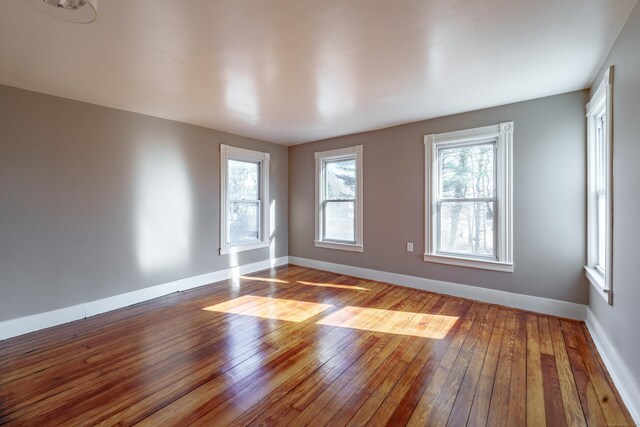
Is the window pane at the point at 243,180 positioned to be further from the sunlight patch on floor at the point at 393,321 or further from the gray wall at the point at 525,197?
the sunlight patch on floor at the point at 393,321

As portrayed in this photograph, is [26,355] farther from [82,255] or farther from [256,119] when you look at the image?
[256,119]

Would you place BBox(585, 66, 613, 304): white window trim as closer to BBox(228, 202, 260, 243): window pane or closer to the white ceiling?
the white ceiling

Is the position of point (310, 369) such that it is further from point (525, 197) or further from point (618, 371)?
point (525, 197)

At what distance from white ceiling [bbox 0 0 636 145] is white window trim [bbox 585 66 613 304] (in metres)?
0.29

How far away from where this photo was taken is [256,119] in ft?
12.8

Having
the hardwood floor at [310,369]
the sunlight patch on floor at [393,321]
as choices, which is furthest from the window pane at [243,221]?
the sunlight patch on floor at [393,321]

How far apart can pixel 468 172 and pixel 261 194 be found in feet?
11.2

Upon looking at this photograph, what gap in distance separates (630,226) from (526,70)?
60.4 inches

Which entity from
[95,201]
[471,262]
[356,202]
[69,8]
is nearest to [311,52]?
[69,8]

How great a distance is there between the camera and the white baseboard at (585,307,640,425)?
1.66 meters

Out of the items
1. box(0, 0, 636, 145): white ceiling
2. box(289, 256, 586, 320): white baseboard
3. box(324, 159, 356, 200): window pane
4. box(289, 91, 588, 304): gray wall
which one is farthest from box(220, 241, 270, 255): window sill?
box(0, 0, 636, 145): white ceiling

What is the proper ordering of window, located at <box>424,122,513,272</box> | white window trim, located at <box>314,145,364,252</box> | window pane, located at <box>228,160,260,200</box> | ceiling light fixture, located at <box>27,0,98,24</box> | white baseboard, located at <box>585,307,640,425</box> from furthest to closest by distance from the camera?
window pane, located at <box>228,160,260,200</box>, white window trim, located at <box>314,145,364,252</box>, window, located at <box>424,122,513,272</box>, white baseboard, located at <box>585,307,640,425</box>, ceiling light fixture, located at <box>27,0,98,24</box>

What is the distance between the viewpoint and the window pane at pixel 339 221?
16.2ft

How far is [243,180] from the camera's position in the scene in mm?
4961
